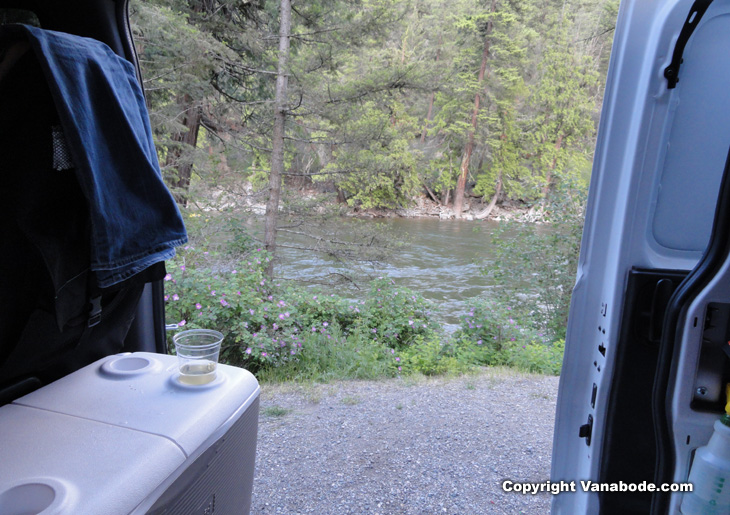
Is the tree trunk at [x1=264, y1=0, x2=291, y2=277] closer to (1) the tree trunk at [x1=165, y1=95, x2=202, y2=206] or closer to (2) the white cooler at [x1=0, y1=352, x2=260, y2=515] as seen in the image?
(1) the tree trunk at [x1=165, y1=95, x2=202, y2=206]

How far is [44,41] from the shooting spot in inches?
37.4

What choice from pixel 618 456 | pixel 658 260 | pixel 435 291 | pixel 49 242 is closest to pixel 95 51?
pixel 49 242

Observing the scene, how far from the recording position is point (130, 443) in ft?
3.24

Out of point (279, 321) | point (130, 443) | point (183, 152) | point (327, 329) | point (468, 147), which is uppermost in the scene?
point (468, 147)

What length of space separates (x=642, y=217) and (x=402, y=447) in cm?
204

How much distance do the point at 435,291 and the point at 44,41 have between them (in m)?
7.63

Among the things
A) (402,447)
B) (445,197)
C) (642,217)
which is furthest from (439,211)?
(642,217)

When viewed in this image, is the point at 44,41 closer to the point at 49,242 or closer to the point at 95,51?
the point at 95,51

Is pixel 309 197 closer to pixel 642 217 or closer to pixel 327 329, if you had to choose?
pixel 327 329

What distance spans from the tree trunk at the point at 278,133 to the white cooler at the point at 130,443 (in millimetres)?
4678

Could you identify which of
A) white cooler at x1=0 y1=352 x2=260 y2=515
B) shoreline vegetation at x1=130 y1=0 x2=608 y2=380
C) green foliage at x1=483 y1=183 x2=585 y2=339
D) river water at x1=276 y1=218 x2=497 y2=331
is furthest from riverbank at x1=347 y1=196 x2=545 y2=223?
white cooler at x1=0 y1=352 x2=260 y2=515

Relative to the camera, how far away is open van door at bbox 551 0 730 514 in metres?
1.08

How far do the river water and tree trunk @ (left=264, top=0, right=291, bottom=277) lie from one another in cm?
78

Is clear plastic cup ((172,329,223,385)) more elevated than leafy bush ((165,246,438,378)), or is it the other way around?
clear plastic cup ((172,329,223,385))
